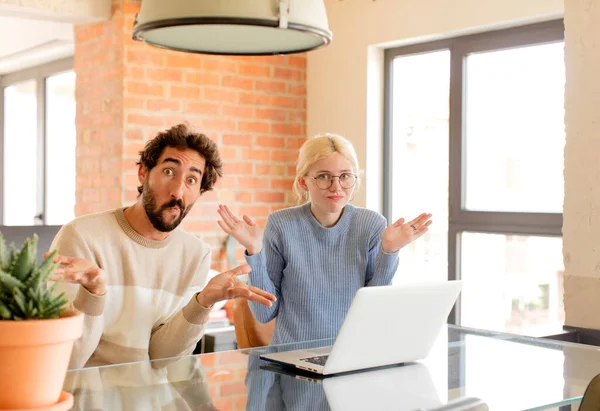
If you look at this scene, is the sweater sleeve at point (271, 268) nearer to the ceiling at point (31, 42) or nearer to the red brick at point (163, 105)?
the red brick at point (163, 105)

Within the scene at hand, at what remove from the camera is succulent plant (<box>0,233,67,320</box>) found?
3.42ft

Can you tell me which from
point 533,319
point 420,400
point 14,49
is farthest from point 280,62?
point 420,400

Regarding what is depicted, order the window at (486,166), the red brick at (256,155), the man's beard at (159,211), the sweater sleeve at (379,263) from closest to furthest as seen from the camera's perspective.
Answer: the man's beard at (159,211) < the sweater sleeve at (379,263) < the window at (486,166) < the red brick at (256,155)

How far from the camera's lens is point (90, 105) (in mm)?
4520

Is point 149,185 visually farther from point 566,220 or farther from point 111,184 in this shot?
point 111,184

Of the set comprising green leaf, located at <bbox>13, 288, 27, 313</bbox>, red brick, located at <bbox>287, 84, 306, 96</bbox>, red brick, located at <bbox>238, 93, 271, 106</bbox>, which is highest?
red brick, located at <bbox>287, 84, 306, 96</bbox>

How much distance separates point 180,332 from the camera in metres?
2.27

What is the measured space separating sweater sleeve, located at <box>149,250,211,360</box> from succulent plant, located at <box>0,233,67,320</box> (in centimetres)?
115

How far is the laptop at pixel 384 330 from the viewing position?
1.70m

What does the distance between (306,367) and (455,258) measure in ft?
8.00

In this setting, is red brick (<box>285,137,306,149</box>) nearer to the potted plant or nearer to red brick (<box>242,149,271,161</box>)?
red brick (<box>242,149,271,161</box>)

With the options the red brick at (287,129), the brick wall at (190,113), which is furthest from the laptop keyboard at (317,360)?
the red brick at (287,129)

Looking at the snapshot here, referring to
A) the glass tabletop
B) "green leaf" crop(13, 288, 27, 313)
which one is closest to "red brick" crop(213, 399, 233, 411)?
the glass tabletop

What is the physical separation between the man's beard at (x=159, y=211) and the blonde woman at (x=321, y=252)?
319 mm
